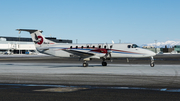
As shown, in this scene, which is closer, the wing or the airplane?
the airplane

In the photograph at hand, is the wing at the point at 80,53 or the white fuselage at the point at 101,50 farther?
the wing at the point at 80,53

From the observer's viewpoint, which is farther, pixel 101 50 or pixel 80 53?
pixel 80 53

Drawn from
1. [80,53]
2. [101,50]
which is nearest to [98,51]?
[101,50]

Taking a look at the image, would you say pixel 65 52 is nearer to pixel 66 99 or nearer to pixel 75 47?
pixel 75 47

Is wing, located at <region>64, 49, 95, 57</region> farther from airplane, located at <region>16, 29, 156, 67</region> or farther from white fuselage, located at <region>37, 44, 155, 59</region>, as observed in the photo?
white fuselage, located at <region>37, 44, 155, 59</region>

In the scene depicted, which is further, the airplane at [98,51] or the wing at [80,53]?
the wing at [80,53]

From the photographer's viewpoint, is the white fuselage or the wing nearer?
the white fuselage

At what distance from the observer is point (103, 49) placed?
33.6m

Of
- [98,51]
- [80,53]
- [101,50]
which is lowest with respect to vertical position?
[80,53]

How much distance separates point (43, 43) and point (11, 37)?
157 metres

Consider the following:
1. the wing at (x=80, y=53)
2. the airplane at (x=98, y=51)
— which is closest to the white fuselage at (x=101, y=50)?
the airplane at (x=98, y=51)

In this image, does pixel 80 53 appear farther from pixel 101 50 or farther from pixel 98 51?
pixel 101 50

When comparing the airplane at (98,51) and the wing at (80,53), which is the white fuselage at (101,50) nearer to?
the airplane at (98,51)

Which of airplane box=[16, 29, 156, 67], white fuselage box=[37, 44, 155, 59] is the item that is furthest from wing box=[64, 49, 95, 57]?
white fuselage box=[37, 44, 155, 59]
